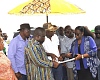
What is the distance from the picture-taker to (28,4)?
6285 millimetres

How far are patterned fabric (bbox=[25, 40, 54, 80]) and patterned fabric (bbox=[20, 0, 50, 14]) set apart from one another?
1040mm

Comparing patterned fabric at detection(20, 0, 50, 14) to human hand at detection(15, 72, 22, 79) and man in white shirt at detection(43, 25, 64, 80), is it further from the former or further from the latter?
human hand at detection(15, 72, 22, 79)

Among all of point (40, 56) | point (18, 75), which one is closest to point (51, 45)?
point (18, 75)

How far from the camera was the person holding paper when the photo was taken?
6086 millimetres

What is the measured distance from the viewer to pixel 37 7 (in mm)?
6172

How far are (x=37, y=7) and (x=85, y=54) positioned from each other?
4.20 feet

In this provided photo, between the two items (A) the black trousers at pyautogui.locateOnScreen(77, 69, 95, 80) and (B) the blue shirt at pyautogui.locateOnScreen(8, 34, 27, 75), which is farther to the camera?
(A) the black trousers at pyautogui.locateOnScreen(77, 69, 95, 80)

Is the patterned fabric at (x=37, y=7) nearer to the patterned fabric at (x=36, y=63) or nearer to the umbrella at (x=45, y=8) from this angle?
the umbrella at (x=45, y=8)

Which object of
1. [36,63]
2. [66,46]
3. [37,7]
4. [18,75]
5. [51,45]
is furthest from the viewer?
[66,46]

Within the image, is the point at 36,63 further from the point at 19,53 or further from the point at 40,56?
the point at 19,53

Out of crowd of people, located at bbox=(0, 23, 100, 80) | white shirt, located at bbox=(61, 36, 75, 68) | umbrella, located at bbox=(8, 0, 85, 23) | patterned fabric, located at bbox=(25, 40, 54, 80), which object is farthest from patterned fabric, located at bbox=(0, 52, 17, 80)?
white shirt, located at bbox=(61, 36, 75, 68)

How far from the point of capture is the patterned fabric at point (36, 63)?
16.9ft

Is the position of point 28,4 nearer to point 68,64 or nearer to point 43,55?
point 43,55

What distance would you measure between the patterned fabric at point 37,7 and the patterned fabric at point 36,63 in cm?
104
